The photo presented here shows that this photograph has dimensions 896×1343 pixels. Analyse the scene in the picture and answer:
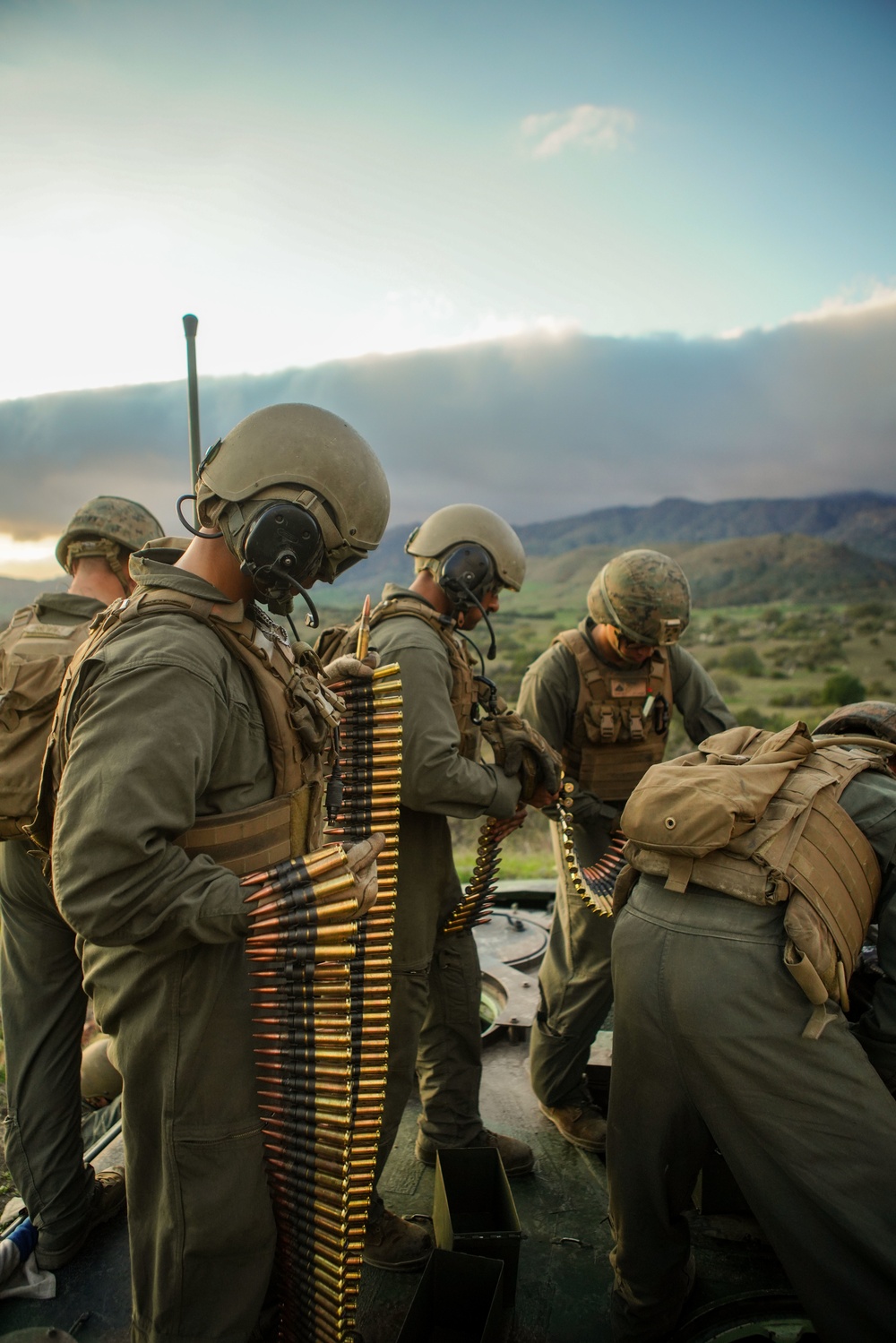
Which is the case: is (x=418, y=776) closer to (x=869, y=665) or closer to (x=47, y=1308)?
(x=47, y=1308)

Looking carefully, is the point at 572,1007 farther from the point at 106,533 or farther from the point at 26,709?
the point at 106,533

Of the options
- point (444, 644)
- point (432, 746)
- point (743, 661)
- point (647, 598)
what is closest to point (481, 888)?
point (432, 746)

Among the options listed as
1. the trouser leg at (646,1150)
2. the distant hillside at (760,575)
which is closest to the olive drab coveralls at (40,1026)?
the trouser leg at (646,1150)

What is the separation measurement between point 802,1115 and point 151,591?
2675mm

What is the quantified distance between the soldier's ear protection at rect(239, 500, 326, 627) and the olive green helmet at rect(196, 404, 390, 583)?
6cm

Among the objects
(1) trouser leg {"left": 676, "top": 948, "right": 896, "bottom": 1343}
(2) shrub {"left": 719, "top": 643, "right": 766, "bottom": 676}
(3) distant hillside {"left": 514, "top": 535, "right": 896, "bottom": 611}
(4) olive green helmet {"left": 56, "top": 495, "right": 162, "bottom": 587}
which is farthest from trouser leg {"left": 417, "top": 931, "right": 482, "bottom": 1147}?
(3) distant hillside {"left": 514, "top": 535, "right": 896, "bottom": 611}

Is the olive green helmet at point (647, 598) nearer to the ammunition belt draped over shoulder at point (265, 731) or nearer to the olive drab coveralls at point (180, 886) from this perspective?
the ammunition belt draped over shoulder at point (265, 731)

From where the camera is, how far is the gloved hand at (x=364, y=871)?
257cm

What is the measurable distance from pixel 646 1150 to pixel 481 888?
1.57 m

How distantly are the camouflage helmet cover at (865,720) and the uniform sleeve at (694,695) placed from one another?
1.98 m

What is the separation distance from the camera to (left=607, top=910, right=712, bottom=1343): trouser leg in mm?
3068

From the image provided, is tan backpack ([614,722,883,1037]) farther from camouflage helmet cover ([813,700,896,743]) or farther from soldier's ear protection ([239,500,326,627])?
soldier's ear protection ([239,500,326,627])

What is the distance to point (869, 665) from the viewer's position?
36500 mm

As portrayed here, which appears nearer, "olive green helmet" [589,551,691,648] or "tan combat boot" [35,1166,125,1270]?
"tan combat boot" [35,1166,125,1270]
